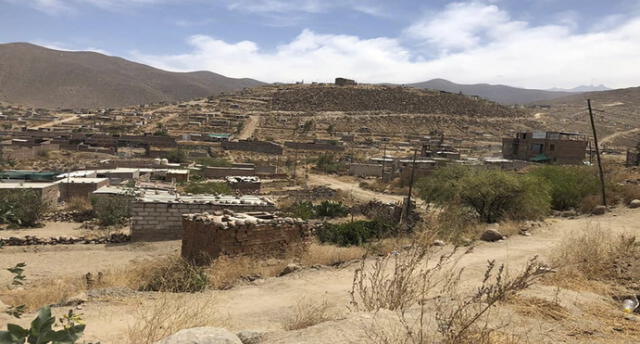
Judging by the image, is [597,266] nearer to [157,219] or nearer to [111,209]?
[157,219]

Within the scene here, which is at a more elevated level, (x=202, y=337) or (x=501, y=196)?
(x=202, y=337)

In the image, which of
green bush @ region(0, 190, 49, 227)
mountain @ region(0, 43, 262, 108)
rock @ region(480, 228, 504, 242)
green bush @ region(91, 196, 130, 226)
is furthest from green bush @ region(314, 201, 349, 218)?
mountain @ region(0, 43, 262, 108)

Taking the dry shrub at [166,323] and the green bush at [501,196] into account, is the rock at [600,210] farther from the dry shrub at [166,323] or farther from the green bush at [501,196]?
the dry shrub at [166,323]

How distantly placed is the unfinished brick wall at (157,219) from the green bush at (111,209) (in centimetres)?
323

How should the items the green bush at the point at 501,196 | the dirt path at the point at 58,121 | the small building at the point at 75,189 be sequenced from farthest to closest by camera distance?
the dirt path at the point at 58,121 < the small building at the point at 75,189 < the green bush at the point at 501,196

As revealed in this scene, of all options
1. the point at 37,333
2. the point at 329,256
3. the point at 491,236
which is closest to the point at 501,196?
the point at 491,236

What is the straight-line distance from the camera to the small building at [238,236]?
956cm

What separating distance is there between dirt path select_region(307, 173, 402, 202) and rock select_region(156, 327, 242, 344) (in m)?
23.2

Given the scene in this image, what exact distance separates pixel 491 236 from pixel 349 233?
3949 millimetres

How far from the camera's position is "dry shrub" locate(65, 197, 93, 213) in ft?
60.6

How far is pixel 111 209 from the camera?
16984mm

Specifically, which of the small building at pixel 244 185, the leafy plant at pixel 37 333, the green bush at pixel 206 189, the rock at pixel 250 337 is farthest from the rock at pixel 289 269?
the small building at pixel 244 185

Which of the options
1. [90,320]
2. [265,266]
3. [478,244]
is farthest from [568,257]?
[90,320]

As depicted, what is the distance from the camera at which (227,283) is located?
7980 millimetres
